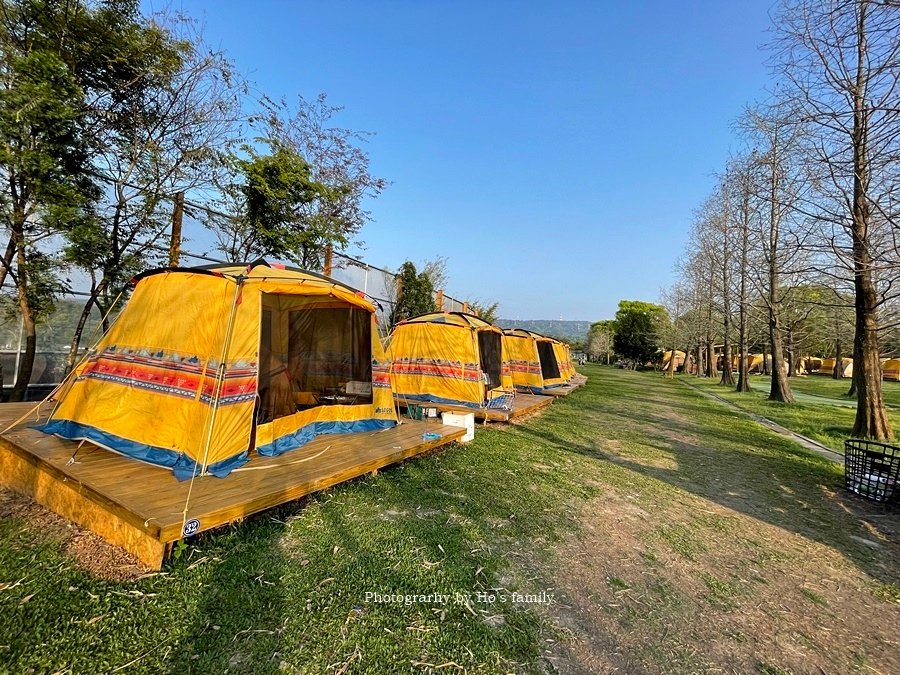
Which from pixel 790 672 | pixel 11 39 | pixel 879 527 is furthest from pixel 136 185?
pixel 879 527

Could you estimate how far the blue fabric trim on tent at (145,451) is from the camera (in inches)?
120

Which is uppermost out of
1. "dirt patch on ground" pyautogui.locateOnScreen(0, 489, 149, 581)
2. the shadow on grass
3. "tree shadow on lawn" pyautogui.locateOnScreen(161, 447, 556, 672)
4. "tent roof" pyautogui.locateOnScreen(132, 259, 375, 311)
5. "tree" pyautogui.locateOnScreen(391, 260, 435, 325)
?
"tree" pyautogui.locateOnScreen(391, 260, 435, 325)

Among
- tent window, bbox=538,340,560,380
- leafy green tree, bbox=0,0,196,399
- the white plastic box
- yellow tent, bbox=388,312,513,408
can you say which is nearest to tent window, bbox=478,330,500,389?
yellow tent, bbox=388,312,513,408

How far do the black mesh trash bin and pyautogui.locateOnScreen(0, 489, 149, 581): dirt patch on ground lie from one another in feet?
21.0

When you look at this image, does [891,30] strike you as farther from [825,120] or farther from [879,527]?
[879,527]

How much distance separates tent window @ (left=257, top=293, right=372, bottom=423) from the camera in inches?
199

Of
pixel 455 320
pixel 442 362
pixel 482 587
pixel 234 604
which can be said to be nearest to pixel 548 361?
pixel 455 320

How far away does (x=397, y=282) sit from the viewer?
1197cm

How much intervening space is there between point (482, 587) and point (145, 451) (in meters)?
2.91

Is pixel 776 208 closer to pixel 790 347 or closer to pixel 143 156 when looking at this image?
pixel 790 347

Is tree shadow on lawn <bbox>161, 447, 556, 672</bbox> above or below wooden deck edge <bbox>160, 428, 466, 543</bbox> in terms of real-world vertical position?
below

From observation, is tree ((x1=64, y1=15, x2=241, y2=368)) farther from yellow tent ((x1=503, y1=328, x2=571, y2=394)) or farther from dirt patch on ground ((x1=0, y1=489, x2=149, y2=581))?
yellow tent ((x1=503, y1=328, x2=571, y2=394))

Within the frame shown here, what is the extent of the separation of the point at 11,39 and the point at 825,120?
35.3ft

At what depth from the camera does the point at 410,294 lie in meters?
12.2
